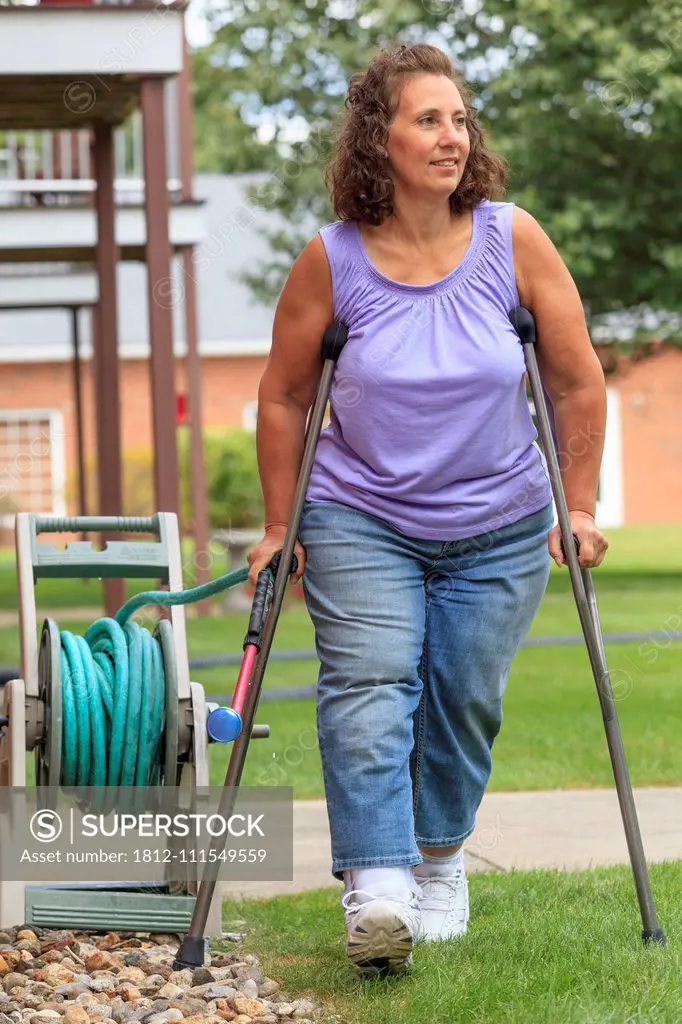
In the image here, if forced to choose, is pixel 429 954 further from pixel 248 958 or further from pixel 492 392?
pixel 492 392

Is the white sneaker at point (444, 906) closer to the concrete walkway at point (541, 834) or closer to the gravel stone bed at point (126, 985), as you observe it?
the gravel stone bed at point (126, 985)

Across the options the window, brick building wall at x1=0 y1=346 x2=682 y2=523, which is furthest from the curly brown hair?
the window

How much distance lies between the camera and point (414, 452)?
370 centimetres

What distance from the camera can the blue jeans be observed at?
361 cm

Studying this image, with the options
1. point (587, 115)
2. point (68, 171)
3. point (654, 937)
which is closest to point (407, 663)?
point (654, 937)

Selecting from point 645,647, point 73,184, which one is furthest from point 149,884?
point 73,184

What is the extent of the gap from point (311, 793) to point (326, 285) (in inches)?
127

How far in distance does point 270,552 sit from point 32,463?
27326 millimetres

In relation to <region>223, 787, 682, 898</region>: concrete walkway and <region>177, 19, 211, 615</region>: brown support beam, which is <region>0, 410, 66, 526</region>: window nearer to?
<region>177, 19, 211, 615</region>: brown support beam

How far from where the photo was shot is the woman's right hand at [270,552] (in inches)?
150

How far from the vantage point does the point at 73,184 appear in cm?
1410

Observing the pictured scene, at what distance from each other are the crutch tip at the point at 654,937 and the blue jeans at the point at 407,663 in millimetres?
524

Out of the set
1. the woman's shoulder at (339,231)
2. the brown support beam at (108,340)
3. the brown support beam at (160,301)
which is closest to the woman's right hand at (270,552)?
the woman's shoulder at (339,231)

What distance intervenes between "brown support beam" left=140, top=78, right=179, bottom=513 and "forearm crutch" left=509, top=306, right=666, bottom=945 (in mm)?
5593
